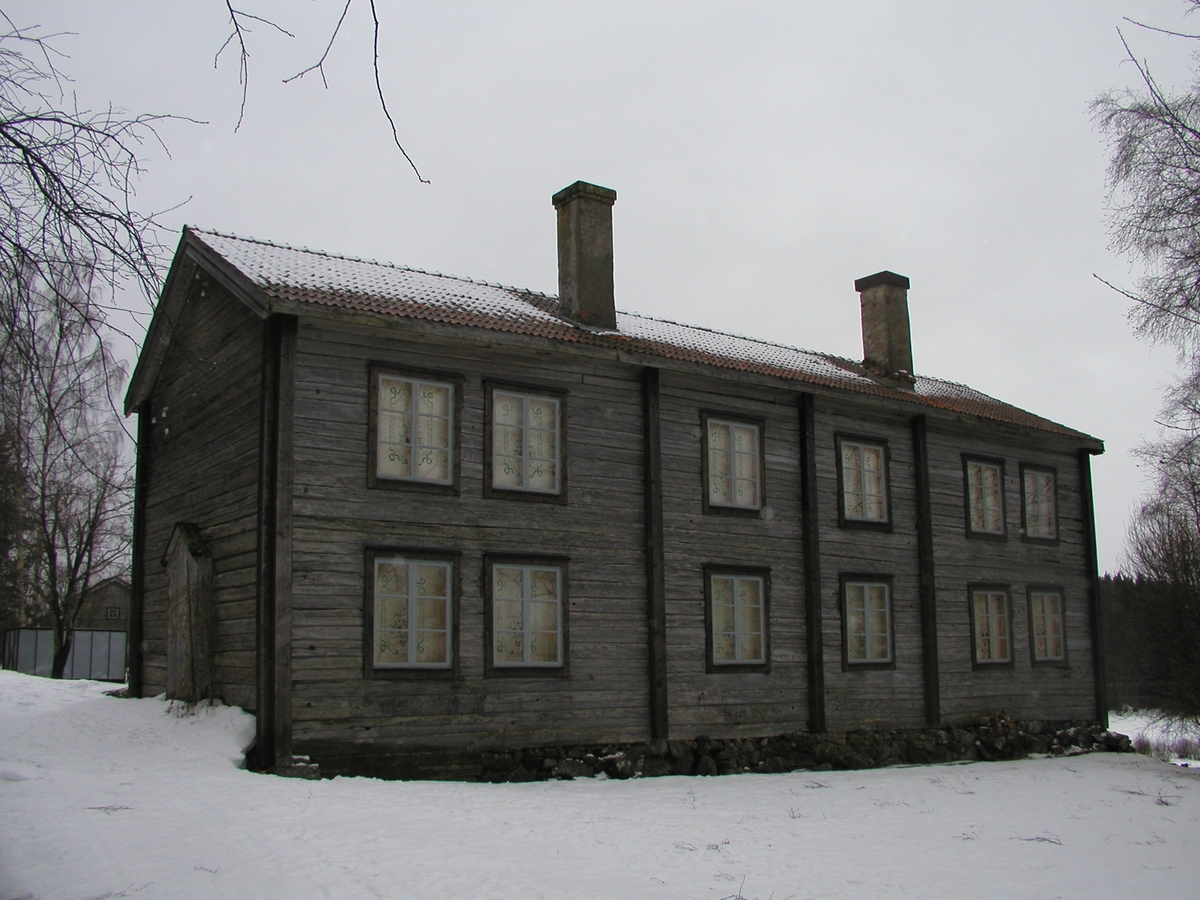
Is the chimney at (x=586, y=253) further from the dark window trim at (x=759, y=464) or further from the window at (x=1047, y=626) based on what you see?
the window at (x=1047, y=626)

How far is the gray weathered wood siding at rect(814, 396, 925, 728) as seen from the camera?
18.6 meters

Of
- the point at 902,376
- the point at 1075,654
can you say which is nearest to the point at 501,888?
the point at 902,376

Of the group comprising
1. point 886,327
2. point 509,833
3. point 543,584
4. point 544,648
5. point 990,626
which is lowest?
point 509,833


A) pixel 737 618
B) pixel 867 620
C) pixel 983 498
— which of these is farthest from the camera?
pixel 983 498

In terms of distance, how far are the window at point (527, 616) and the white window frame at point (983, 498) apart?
32.3ft

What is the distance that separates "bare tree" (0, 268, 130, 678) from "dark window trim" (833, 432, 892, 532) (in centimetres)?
1141

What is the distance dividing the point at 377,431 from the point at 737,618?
6.56 meters

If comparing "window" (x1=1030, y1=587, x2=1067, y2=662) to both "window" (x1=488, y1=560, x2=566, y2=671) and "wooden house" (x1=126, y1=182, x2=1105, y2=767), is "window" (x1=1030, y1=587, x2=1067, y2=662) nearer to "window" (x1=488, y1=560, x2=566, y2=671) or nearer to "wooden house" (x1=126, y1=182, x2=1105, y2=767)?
"wooden house" (x1=126, y1=182, x2=1105, y2=767)

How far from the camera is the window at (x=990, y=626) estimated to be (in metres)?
21.2

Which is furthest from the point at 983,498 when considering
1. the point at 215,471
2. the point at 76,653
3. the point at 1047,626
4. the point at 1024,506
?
the point at 76,653

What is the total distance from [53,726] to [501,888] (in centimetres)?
909

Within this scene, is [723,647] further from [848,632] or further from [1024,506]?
[1024,506]

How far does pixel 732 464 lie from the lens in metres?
17.7

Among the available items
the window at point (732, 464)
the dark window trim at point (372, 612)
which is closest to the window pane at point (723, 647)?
the window at point (732, 464)
